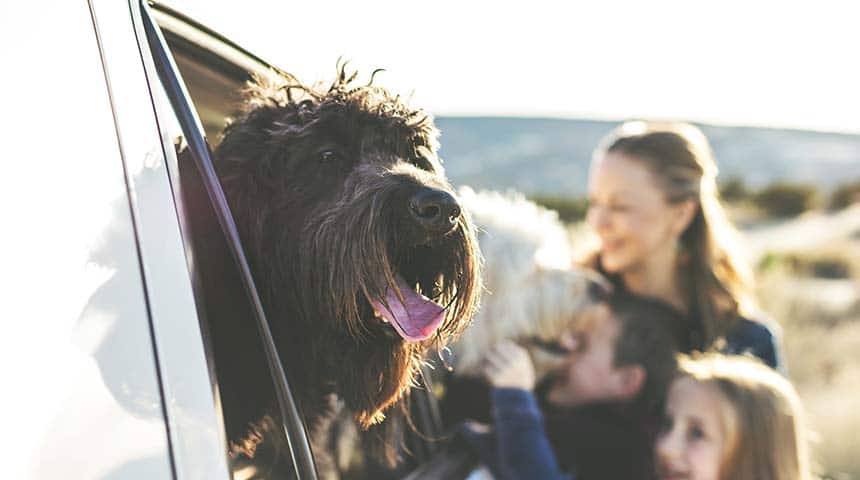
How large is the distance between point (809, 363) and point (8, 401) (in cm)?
1304

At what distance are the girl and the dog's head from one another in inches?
65.7

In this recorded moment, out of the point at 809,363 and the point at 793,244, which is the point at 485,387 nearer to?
the point at 809,363

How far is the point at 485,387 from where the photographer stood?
3.38m

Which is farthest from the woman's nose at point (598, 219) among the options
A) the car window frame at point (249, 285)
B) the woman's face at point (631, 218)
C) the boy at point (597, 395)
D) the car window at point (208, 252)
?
the car window frame at point (249, 285)

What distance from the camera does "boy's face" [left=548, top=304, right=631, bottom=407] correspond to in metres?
3.71

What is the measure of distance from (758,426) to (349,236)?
83.7 inches

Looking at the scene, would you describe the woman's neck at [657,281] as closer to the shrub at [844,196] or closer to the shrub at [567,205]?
the shrub at [567,205]

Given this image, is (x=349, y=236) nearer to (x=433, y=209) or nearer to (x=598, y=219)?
(x=433, y=209)

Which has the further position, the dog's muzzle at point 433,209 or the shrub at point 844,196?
the shrub at point 844,196

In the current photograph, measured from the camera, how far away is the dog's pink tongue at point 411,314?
73.8 inches

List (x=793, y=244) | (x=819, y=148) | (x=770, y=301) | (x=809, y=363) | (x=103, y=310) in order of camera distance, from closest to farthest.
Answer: (x=103, y=310) < (x=809, y=363) < (x=770, y=301) < (x=793, y=244) < (x=819, y=148)

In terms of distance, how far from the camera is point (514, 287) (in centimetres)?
354

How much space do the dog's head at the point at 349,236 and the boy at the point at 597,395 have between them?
3.83 feet

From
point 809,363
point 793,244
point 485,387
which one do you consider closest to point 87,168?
point 485,387
